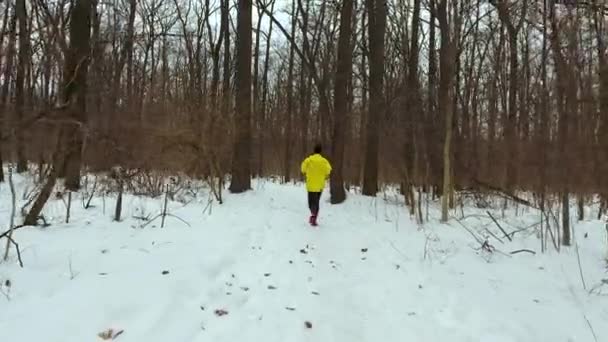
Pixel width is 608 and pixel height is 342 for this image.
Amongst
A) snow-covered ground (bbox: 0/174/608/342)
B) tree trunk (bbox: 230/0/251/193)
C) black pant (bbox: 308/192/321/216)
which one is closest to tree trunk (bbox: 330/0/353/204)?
tree trunk (bbox: 230/0/251/193)

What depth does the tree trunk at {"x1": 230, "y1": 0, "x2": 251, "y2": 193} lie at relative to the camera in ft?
51.0

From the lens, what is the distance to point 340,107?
14.2 meters

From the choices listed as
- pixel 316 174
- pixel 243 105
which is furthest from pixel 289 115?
pixel 316 174

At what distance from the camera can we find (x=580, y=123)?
8.09m

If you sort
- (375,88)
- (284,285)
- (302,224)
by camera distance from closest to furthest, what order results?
(284,285) < (302,224) < (375,88)

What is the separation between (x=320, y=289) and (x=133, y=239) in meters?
3.15

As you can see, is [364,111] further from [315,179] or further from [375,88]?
[315,179]

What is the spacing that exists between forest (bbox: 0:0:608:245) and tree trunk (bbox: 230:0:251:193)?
45 mm

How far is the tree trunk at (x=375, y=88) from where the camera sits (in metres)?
15.1

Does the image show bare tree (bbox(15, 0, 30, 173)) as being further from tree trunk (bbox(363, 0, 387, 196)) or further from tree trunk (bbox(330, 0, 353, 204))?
tree trunk (bbox(363, 0, 387, 196))

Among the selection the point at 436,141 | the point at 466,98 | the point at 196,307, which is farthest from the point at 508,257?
the point at 466,98

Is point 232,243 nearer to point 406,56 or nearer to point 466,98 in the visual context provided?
point 406,56

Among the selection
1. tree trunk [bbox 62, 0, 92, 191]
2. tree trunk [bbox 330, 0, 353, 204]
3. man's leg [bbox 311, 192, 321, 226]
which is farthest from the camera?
tree trunk [bbox 330, 0, 353, 204]

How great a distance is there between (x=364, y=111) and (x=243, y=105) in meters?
5.72
